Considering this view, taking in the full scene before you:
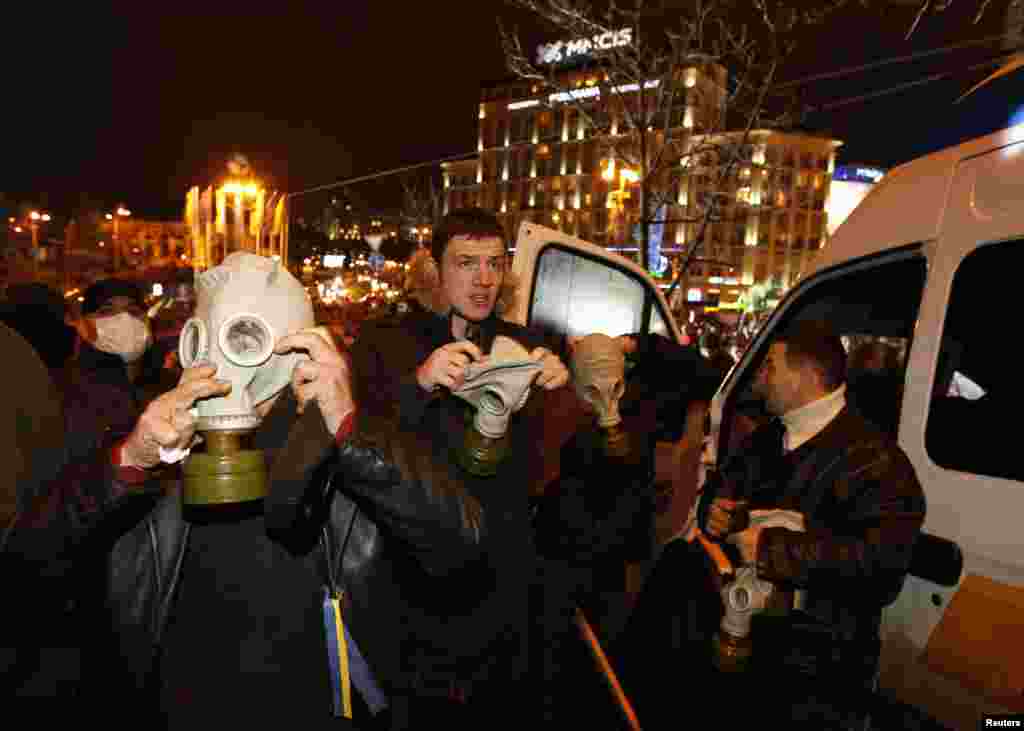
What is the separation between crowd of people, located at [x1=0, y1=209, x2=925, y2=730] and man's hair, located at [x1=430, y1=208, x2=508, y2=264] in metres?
0.01

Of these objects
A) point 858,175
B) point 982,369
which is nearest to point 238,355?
point 982,369

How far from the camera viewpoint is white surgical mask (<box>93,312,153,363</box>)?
3.72 m

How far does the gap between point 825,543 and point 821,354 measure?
2.91ft

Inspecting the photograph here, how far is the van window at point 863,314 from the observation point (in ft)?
10.2

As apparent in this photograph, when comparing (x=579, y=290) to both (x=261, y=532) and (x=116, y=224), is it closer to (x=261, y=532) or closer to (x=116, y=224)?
(x=261, y=532)

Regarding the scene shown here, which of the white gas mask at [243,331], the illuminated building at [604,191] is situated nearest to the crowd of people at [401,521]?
the white gas mask at [243,331]

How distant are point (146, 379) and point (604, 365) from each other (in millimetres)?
3232

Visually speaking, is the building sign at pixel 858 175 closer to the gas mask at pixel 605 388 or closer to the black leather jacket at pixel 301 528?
the gas mask at pixel 605 388

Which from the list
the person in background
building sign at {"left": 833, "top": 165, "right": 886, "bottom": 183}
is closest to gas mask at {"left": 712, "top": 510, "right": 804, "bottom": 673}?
the person in background

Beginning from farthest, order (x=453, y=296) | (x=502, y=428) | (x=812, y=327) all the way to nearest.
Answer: (x=812, y=327) → (x=453, y=296) → (x=502, y=428)

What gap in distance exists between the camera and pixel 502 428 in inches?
70.4

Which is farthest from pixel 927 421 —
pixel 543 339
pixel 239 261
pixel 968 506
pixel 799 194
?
pixel 799 194

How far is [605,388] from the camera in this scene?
7.11ft

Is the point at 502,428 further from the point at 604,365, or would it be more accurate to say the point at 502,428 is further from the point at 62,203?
the point at 62,203
